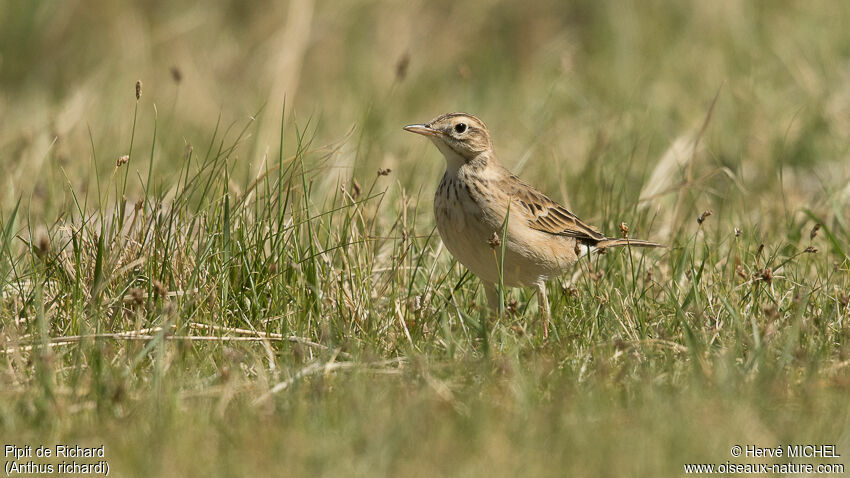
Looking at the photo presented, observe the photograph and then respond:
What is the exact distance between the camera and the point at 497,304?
591 cm

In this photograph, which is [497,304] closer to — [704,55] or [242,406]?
[242,406]

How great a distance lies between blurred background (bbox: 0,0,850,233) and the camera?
846cm

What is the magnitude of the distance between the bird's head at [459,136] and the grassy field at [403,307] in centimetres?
38

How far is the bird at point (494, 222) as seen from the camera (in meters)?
5.56

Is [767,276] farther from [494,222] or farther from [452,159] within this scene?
[452,159]

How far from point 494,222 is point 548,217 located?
2.00 ft

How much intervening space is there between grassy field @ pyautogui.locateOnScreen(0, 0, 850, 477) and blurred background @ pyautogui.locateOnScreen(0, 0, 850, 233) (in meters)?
0.06

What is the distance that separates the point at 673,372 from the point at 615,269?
1556mm

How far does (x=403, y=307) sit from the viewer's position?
17.7ft

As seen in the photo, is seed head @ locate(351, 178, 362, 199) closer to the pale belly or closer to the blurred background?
the pale belly

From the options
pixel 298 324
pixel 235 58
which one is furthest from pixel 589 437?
pixel 235 58

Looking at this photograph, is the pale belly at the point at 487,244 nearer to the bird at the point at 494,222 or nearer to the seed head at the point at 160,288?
the bird at the point at 494,222

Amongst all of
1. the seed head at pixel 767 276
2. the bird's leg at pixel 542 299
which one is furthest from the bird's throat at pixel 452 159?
the seed head at pixel 767 276

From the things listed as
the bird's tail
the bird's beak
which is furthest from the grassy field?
the bird's beak
